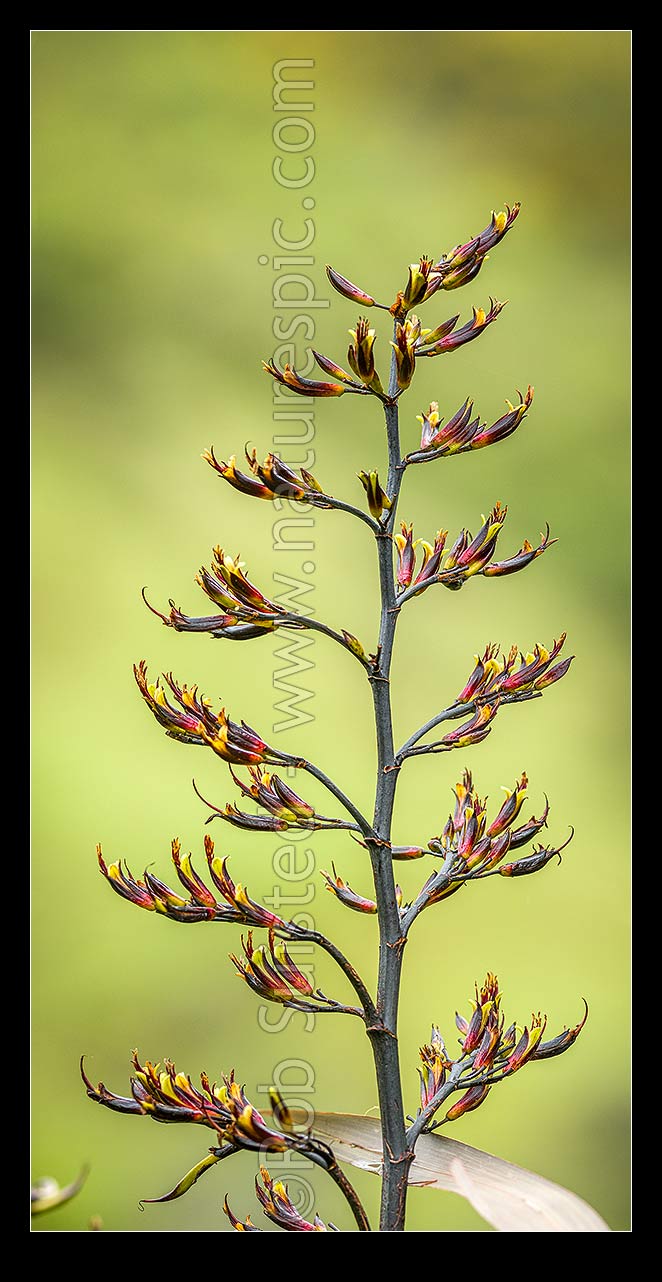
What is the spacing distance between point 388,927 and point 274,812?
0.70 ft

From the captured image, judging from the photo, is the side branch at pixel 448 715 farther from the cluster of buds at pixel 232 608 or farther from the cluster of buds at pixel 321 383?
the cluster of buds at pixel 321 383

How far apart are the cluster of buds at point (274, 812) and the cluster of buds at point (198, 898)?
0.05 metres

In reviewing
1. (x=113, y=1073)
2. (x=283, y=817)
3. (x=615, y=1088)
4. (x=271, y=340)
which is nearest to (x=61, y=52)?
(x=271, y=340)

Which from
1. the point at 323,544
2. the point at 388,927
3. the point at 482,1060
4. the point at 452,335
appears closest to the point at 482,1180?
Result: the point at 482,1060

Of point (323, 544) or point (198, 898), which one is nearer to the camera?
point (198, 898)

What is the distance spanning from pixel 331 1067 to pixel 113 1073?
0.39 m

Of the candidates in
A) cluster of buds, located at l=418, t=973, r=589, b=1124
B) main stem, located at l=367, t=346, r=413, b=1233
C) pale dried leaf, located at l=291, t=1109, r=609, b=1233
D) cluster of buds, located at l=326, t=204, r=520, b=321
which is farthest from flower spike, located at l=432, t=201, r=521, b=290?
pale dried leaf, located at l=291, t=1109, r=609, b=1233

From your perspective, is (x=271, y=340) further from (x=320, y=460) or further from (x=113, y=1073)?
(x=113, y=1073)

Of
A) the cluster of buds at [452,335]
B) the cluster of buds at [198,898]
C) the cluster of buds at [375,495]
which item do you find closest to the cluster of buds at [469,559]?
the cluster of buds at [375,495]

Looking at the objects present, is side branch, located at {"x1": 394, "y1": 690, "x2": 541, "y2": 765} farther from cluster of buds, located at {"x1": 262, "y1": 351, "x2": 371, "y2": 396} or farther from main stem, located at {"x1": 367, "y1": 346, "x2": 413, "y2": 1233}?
cluster of buds, located at {"x1": 262, "y1": 351, "x2": 371, "y2": 396}

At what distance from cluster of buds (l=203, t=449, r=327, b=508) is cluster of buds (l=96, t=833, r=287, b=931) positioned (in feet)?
1.53

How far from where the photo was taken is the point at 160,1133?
2.24 metres

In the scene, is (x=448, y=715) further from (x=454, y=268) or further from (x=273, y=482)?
(x=454, y=268)

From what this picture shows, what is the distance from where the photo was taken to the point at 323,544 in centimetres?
219
